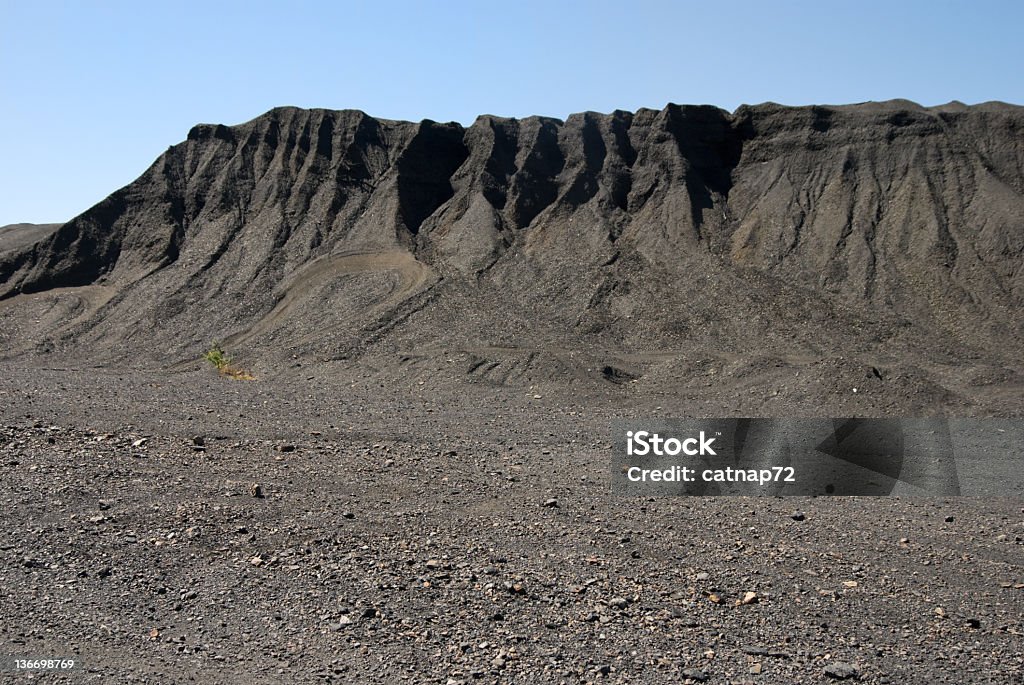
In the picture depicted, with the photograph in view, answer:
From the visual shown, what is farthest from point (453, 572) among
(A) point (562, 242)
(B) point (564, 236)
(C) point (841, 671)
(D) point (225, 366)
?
(B) point (564, 236)

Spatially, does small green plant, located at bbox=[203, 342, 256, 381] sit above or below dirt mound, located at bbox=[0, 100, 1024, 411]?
below

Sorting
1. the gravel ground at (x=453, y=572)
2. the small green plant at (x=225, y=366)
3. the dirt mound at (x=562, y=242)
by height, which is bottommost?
the gravel ground at (x=453, y=572)

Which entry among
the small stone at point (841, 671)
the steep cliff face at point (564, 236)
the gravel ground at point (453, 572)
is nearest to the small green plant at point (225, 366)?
the steep cliff face at point (564, 236)

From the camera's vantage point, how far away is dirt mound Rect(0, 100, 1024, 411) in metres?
34.7

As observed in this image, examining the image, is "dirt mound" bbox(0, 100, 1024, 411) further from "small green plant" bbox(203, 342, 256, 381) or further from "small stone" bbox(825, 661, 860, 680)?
"small stone" bbox(825, 661, 860, 680)

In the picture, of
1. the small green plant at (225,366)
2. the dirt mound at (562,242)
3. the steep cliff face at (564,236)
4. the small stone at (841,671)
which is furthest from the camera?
the steep cliff face at (564,236)

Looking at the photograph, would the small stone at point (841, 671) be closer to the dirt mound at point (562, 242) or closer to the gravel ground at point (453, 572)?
the gravel ground at point (453, 572)

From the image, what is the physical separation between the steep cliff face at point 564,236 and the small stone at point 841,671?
79.6ft

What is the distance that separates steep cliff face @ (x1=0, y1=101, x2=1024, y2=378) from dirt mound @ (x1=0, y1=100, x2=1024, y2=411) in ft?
0.40

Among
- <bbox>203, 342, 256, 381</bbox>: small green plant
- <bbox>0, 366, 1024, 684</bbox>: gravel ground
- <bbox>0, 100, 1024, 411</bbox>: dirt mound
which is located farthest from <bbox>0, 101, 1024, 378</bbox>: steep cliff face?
<bbox>0, 366, 1024, 684</bbox>: gravel ground

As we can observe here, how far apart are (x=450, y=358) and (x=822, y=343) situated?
13964 millimetres

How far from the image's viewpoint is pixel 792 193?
4472 cm

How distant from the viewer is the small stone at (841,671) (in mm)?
7664

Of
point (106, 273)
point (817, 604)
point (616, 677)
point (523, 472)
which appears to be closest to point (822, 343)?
point (523, 472)
